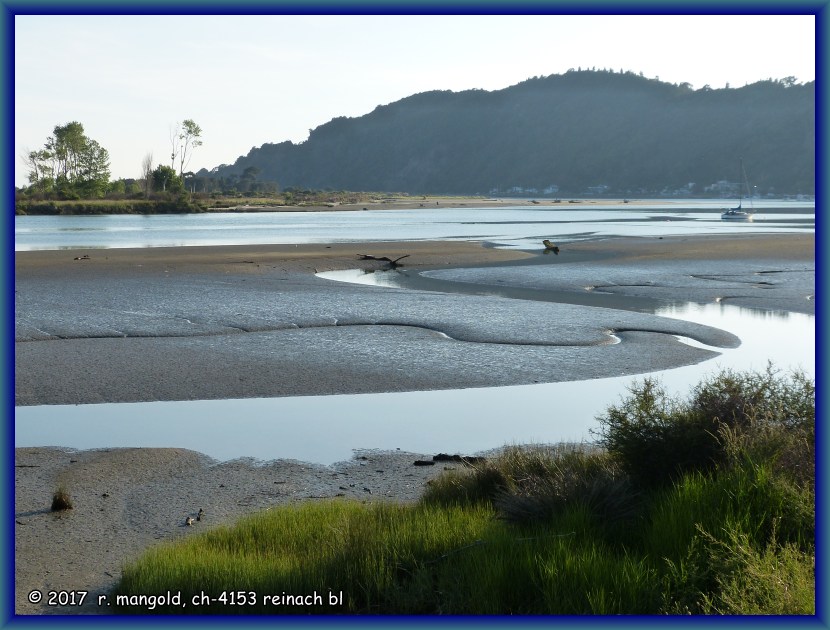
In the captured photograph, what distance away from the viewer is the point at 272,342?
14789 millimetres

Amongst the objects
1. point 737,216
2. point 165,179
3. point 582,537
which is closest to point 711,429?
point 582,537

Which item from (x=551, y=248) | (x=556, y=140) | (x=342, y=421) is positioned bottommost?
(x=342, y=421)

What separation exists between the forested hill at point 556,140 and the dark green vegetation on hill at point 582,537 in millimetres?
136938

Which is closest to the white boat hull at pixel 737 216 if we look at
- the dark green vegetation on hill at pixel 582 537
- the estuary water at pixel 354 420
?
the estuary water at pixel 354 420

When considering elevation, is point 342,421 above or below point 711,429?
below

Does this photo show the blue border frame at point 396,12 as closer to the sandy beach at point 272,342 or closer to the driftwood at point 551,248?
the sandy beach at point 272,342

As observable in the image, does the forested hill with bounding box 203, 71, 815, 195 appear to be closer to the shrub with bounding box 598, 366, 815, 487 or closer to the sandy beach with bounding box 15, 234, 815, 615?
the sandy beach with bounding box 15, 234, 815, 615

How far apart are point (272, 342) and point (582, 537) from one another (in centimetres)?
975

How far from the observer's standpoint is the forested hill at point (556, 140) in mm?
146875

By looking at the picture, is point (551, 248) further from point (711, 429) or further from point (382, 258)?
point (711, 429)

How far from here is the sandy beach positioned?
7.27m

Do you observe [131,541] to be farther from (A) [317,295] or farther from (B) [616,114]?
(B) [616,114]

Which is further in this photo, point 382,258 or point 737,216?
point 737,216

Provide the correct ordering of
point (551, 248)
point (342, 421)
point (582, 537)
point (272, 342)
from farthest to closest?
point (551, 248) < point (272, 342) < point (342, 421) < point (582, 537)
